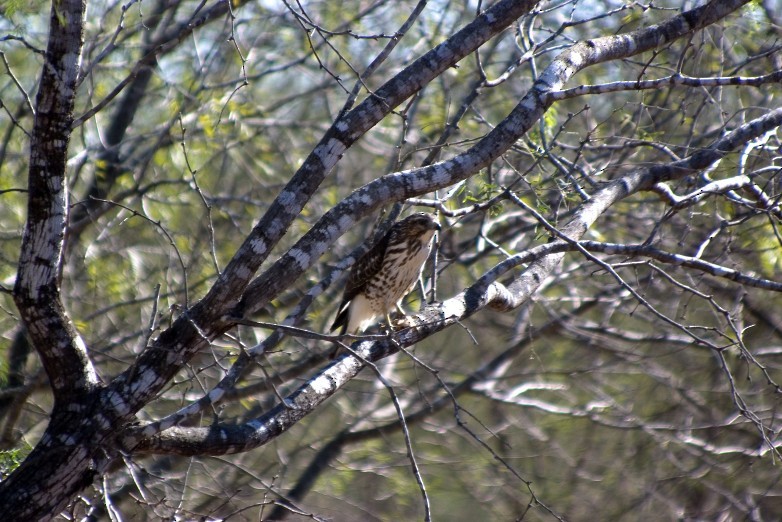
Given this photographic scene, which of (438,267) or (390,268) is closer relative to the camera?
(390,268)

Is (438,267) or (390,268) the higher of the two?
(438,267)

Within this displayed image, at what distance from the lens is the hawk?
519 centimetres

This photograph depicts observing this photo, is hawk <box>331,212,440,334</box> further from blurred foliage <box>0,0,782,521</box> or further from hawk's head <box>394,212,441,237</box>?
blurred foliage <box>0,0,782,521</box>

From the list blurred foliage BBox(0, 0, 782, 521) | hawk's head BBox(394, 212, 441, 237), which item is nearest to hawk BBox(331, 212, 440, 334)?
hawk's head BBox(394, 212, 441, 237)

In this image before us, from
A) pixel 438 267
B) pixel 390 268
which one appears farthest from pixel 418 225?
pixel 438 267

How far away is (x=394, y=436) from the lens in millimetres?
8375

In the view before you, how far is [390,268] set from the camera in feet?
17.5

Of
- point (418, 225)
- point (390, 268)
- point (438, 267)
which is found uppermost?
point (438, 267)

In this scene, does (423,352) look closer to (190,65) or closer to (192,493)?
(192,493)

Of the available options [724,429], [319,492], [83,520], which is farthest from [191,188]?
[724,429]

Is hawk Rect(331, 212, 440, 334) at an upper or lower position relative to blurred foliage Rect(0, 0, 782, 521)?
lower

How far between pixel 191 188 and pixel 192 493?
2.43 metres

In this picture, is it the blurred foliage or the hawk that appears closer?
the hawk

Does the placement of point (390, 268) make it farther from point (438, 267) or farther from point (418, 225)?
point (438, 267)
